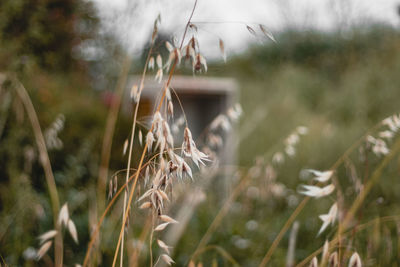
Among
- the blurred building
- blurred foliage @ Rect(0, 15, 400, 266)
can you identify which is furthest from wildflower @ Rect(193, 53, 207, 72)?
the blurred building

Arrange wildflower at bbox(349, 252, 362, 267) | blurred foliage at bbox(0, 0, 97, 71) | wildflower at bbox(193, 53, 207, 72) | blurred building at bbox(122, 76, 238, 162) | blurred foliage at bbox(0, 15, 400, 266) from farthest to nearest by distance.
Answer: blurred building at bbox(122, 76, 238, 162) < blurred foliage at bbox(0, 0, 97, 71) < blurred foliage at bbox(0, 15, 400, 266) < wildflower at bbox(349, 252, 362, 267) < wildflower at bbox(193, 53, 207, 72)

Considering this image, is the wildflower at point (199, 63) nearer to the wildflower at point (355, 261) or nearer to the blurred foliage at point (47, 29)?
the wildflower at point (355, 261)

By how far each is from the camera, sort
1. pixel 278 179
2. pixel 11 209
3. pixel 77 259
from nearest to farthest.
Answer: pixel 77 259 → pixel 11 209 → pixel 278 179

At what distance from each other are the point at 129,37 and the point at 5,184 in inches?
74.9

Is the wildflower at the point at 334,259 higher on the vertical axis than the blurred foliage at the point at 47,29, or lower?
lower

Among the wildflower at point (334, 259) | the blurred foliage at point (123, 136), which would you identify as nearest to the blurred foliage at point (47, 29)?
the blurred foliage at point (123, 136)

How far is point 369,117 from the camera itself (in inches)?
205

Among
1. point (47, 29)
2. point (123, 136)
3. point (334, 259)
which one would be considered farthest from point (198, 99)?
point (334, 259)

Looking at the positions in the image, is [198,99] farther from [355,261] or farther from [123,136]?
[355,261]

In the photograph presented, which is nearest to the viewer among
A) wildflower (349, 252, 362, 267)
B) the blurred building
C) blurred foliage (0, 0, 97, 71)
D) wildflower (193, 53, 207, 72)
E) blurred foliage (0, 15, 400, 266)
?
wildflower (193, 53, 207, 72)

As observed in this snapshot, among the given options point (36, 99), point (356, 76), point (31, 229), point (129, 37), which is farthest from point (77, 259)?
point (356, 76)

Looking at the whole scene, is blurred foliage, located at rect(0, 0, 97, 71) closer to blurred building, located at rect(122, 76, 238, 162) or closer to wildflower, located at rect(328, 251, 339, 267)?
blurred building, located at rect(122, 76, 238, 162)

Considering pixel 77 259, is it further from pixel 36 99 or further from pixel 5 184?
pixel 36 99

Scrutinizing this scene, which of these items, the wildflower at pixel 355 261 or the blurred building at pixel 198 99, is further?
the blurred building at pixel 198 99
